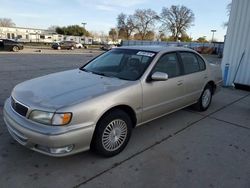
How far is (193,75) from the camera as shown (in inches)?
182

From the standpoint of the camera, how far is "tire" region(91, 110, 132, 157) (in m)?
2.98

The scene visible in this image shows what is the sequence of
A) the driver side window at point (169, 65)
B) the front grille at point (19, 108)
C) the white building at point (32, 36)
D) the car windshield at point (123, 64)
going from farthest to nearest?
1. the white building at point (32, 36)
2. the driver side window at point (169, 65)
3. the car windshield at point (123, 64)
4. the front grille at point (19, 108)

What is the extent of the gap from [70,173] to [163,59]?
2339 mm

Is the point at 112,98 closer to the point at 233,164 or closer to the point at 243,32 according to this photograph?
the point at 233,164

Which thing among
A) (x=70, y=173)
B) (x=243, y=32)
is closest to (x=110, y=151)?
Answer: (x=70, y=173)

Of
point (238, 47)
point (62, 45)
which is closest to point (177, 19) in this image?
point (62, 45)

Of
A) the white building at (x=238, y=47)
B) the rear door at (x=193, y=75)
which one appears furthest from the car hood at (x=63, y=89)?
the white building at (x=238, y=47)

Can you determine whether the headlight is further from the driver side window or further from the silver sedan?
the driver side window

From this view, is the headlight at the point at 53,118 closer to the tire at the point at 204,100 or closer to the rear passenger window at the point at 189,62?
the rear passenger window at the point at 189,62

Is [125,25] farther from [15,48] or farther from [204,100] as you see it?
[204,100]

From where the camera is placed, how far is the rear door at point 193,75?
445 centimetres

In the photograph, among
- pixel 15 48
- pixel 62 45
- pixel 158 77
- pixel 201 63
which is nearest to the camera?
pixel 158 77

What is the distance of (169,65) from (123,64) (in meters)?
0.83

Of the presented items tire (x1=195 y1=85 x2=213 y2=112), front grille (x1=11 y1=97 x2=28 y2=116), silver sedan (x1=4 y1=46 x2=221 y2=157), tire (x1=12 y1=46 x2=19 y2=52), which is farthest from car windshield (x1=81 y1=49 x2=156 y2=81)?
tire (x1=12 y1=46 x2=19 y2=52)
